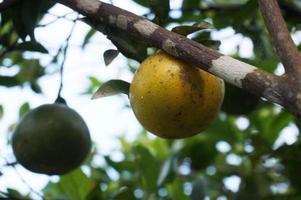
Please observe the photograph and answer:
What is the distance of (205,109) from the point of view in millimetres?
1171

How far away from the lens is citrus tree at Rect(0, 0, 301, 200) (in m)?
1.00

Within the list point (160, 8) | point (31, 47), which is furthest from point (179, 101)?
point (31, 47)

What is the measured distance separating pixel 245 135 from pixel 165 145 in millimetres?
393

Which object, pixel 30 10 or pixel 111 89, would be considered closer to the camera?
pixel 111 89

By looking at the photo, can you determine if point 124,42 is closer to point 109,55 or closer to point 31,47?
point 109,55

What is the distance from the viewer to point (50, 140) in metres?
1.50

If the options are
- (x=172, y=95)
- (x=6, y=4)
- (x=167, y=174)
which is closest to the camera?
(x=172, y=95)

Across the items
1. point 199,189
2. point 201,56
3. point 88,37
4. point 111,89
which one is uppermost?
point 201,56

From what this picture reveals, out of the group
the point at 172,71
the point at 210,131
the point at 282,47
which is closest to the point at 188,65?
the point at 172,71

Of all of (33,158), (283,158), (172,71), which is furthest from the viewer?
(283,158)

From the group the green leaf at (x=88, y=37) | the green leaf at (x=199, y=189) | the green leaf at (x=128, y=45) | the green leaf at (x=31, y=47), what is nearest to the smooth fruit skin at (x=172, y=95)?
the green leaf at (x=128, y=45)

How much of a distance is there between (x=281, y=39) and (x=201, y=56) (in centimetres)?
14

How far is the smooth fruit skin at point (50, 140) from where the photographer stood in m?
1.50

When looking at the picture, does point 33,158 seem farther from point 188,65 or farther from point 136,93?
point 188,65
